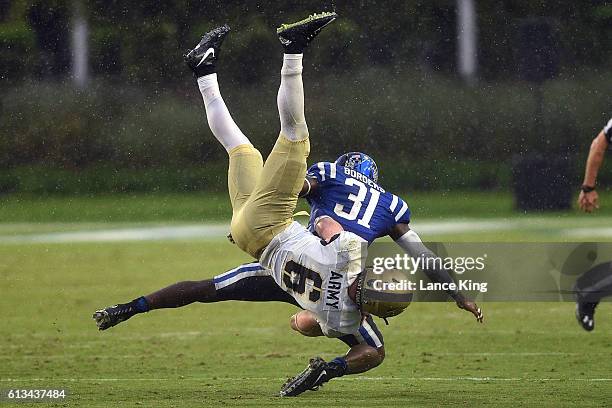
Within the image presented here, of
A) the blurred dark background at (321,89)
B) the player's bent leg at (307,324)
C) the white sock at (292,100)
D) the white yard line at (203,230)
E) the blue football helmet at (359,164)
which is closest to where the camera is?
the white sock at (292,100)

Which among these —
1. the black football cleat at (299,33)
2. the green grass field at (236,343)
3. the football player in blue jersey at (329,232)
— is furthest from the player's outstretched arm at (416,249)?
the black football cleat at (299,33)

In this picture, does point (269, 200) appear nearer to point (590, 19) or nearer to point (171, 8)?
point (171, 8)

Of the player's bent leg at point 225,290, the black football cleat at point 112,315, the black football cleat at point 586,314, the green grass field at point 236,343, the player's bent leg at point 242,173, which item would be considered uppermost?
the player's bent leg at point 242,173

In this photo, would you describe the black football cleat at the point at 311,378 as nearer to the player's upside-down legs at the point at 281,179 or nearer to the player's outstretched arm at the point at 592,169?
the player's upside-down legs at the point at 281,179

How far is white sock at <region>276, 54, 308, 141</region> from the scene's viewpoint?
6480 millimetres

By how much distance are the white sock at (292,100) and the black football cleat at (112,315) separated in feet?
4.32

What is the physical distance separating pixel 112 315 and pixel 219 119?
1206 mm

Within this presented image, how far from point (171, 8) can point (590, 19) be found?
4.85 meters

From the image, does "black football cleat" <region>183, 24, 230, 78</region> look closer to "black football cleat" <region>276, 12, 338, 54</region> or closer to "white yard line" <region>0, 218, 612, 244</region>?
"black football cleat" <region>276, 12, 338, 54</region>

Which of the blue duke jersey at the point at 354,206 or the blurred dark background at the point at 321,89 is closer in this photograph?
the blue duke jersey at the point at 354,206

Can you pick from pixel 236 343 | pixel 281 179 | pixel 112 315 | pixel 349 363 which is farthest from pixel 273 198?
pixel 236 343

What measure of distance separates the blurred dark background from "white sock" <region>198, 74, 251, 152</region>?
658 cm

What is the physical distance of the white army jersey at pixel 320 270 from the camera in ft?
21.5

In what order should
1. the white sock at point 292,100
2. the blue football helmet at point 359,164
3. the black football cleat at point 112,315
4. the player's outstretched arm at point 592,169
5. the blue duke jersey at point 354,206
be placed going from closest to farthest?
the player's outstretched arm at point 592,169 < the white sock at point 292,100 < the black football cleat at point 112,315 < the blue duke jersey at point 354,206 < the blue football helmet at point 359,164
